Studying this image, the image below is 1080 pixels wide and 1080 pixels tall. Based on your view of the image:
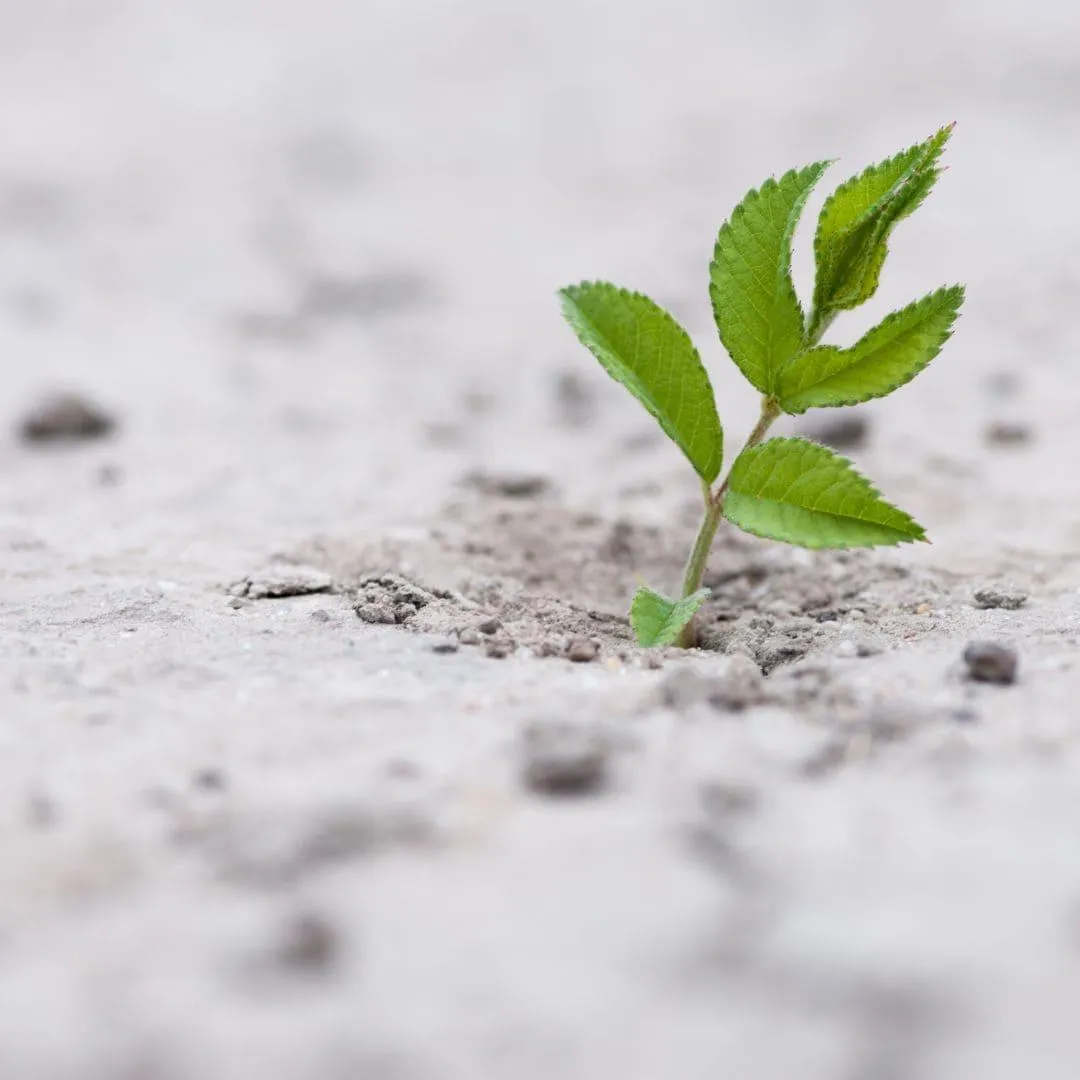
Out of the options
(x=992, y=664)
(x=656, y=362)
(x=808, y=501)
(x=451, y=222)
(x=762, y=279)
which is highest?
(x=451, y=222)

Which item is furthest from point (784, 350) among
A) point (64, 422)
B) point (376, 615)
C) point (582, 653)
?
point (64, 422)

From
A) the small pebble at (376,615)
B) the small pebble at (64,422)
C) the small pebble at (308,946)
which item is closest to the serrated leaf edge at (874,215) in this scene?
the small pebble at (376,615)

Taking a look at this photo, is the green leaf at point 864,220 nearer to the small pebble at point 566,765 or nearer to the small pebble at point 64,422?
the small pebble at point 566,765

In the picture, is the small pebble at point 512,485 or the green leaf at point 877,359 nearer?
the green leaf at point 877,359

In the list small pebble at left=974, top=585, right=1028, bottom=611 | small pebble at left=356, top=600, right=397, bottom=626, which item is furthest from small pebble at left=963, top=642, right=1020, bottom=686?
small pebble at left=356, top=600, right=397, bottom=626

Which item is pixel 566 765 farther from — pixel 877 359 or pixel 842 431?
pixel 842 431

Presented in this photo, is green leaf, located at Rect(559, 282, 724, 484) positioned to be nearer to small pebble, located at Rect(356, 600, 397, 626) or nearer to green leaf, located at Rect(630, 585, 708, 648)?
green leaf, located at Rect(630, 585, 708, 648)
